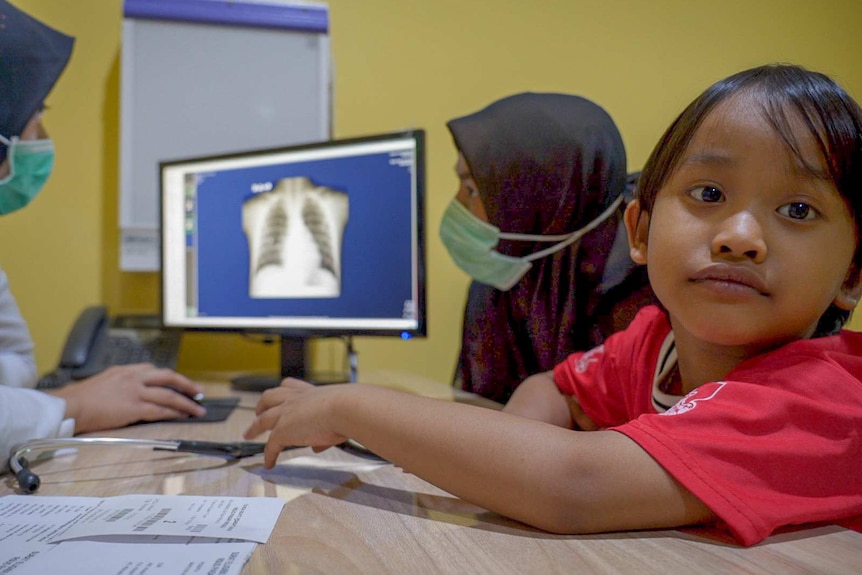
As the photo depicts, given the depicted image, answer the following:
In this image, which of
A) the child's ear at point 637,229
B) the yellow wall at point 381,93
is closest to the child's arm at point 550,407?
the child's ear at point 637,229

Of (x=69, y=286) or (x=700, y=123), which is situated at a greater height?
(x=700, y=123)

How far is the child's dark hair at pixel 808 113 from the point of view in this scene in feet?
1.64

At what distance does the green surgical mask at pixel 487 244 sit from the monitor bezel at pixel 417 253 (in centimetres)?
6

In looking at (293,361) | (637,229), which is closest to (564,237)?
(637,229)

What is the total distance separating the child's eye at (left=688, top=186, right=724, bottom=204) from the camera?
0.53m

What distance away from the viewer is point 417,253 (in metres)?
1.09

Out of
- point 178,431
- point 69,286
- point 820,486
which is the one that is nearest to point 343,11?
point 69,286

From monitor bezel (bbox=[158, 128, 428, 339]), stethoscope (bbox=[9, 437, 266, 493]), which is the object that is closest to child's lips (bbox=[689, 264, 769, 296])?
stethoscope (bbox=[9, 437, 266, 493])

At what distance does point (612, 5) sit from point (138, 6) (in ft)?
3.72

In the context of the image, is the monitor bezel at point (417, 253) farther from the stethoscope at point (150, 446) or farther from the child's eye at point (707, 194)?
the child's eye at point (707, 194)

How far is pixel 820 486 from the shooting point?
0.44m

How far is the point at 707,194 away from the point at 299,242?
84 centimetres

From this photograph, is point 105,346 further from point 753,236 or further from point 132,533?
point 753,236

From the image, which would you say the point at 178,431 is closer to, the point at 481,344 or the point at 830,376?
the point at 481,344
